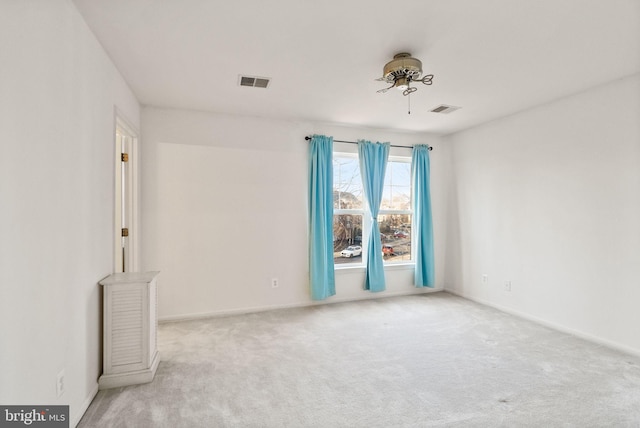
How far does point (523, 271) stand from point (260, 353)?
332cm

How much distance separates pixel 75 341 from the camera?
1.98 m

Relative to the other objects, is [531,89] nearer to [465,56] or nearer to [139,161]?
[465,56]

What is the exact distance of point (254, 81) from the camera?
312 cm

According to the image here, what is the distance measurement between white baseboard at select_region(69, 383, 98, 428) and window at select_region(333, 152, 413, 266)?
3.14 metres

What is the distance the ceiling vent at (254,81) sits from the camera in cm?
305

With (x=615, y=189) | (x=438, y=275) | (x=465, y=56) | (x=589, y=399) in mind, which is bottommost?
(x=589, y=399)

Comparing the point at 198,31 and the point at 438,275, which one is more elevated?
the point at 198,31

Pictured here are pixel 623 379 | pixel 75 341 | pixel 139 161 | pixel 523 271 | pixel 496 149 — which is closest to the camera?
pixel 75 341

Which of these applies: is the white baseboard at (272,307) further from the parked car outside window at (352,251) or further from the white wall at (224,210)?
the parked car outside window at (352,251)

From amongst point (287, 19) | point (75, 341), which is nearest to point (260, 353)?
point (75, 341)

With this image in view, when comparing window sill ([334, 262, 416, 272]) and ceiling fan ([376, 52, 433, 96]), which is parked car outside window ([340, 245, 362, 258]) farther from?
ceiling fan ([376, 52, 433, 96])

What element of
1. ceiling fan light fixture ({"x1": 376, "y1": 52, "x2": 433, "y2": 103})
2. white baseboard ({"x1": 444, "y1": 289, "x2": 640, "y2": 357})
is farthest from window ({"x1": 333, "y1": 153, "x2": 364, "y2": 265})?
ceiling fan light fixture ({"x1": 376, "y1": 52, "x2": 433, "y2": 103})

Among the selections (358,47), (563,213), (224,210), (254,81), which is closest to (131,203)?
(224,210)

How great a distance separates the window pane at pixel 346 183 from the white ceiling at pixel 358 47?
1.24m
